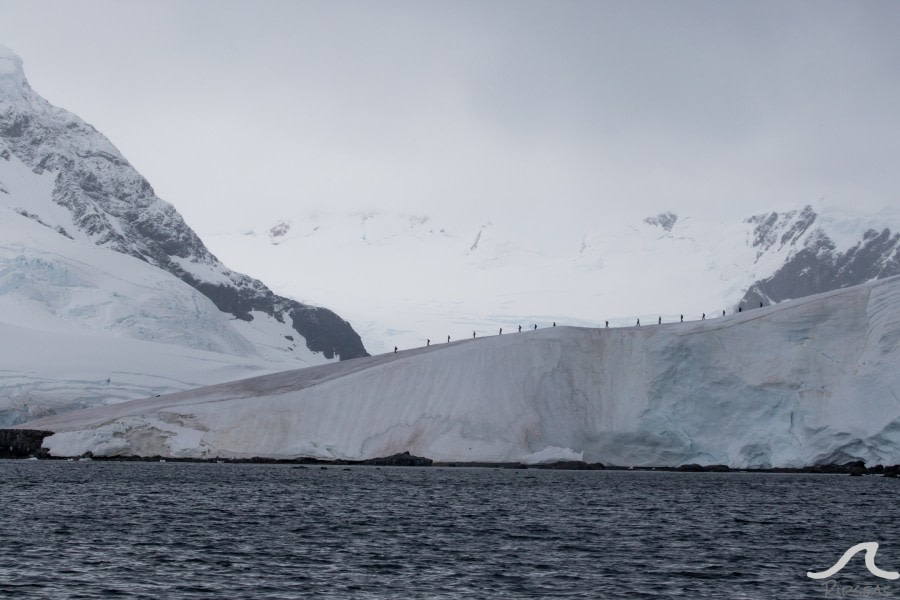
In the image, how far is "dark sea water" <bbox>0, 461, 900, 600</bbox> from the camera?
38969mm

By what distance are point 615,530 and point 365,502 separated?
1935 cm

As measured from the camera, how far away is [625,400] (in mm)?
105438

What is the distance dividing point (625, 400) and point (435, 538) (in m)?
55.3

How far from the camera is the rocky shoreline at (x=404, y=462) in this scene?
3809 inches

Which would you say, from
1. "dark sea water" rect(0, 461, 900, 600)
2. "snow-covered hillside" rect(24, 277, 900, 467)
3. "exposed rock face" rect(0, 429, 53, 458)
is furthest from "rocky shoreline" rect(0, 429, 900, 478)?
"dark sea water" rect(0, 461, 900, 600)

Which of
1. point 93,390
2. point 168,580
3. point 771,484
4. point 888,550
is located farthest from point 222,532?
point 93,390

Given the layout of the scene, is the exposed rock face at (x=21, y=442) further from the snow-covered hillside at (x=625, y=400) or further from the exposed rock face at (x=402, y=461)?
the exposed rock face at (x=402, y=461)
